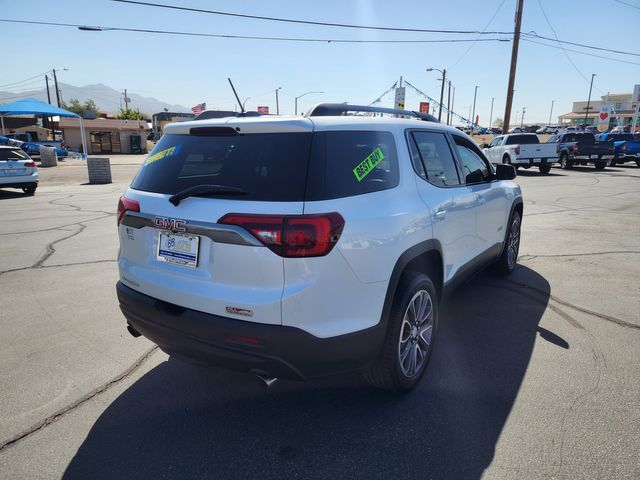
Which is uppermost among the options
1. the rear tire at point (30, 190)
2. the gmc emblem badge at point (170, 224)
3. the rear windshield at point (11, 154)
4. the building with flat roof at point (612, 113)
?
the building with flat roof at point (612, 113)

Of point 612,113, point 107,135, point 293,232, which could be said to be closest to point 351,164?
point 293,232

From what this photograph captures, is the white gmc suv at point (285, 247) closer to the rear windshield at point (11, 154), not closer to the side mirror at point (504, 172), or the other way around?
the side mirror at point (504, 172)

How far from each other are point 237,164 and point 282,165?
1.01 feet

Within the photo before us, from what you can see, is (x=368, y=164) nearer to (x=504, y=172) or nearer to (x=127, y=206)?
(x=127, y=206)

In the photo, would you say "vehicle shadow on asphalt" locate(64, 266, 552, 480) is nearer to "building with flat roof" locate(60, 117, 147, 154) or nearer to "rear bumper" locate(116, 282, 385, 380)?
"rear bumper" locate(116, 282, 385, 380)

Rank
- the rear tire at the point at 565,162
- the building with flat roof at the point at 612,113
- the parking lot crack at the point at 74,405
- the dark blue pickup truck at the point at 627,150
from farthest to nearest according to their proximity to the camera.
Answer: the building with flat roof at the point at 612,113, the dark blue pickup truck at the point at 627,150, the rear tire at the point at 565,162, the parking lot crack at the point at 74,405

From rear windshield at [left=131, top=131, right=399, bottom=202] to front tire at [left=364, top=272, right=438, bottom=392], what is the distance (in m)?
0.73

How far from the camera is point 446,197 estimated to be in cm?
342

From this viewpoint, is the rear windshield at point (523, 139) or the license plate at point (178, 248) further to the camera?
the rear windshield at point (523, 139)

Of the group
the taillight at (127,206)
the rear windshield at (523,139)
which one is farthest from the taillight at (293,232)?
the rear windshield at (523,139)

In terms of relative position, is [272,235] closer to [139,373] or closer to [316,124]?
[316,124]

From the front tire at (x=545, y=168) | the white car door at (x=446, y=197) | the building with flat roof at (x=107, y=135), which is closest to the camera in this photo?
the white car door at (x=446, y=197)

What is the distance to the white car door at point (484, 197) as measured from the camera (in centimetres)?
412

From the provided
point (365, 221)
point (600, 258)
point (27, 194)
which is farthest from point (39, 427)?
point (27, 194)
